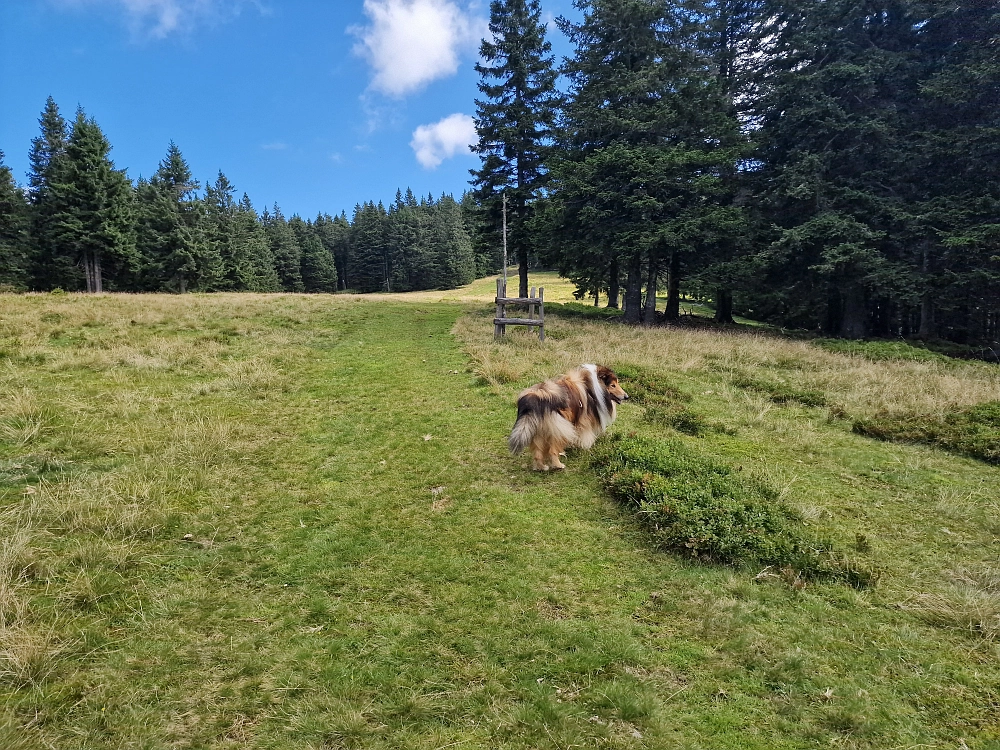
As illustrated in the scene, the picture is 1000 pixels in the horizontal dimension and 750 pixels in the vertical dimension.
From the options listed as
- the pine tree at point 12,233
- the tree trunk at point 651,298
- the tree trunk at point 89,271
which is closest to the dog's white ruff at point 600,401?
the tree trunk at point 651,298

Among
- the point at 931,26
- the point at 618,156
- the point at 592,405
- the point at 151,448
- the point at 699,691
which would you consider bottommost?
the point at 699,691

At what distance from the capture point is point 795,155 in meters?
19.6

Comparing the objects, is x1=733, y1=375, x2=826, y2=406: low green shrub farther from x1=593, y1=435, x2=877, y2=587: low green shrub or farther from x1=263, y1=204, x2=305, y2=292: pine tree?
x1=263, y1=204, x2=305, y2=292: pine tree

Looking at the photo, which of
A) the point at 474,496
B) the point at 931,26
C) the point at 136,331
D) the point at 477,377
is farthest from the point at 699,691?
the point at 931,26

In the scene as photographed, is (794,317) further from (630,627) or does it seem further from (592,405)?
(630,627)

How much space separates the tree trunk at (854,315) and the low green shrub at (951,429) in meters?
14.3

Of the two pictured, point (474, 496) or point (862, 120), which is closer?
point (474, 496)

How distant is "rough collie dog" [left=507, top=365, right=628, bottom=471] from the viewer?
6.05 m

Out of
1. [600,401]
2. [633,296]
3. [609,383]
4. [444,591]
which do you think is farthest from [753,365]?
[444,591]

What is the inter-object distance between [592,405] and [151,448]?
6114mm

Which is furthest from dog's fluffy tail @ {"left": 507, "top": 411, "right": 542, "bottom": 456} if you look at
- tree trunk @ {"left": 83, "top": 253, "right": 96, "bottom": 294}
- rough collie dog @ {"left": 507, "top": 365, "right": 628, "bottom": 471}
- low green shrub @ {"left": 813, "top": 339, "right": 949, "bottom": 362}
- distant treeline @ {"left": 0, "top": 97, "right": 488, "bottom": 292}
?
tree trunk @ {"left": 83, "top": 253, "right": 96, "bottom": 294}

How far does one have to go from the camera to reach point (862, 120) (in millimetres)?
18141

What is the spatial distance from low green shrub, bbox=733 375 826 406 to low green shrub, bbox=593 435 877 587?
4900 mm

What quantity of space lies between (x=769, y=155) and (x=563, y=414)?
889 inches
